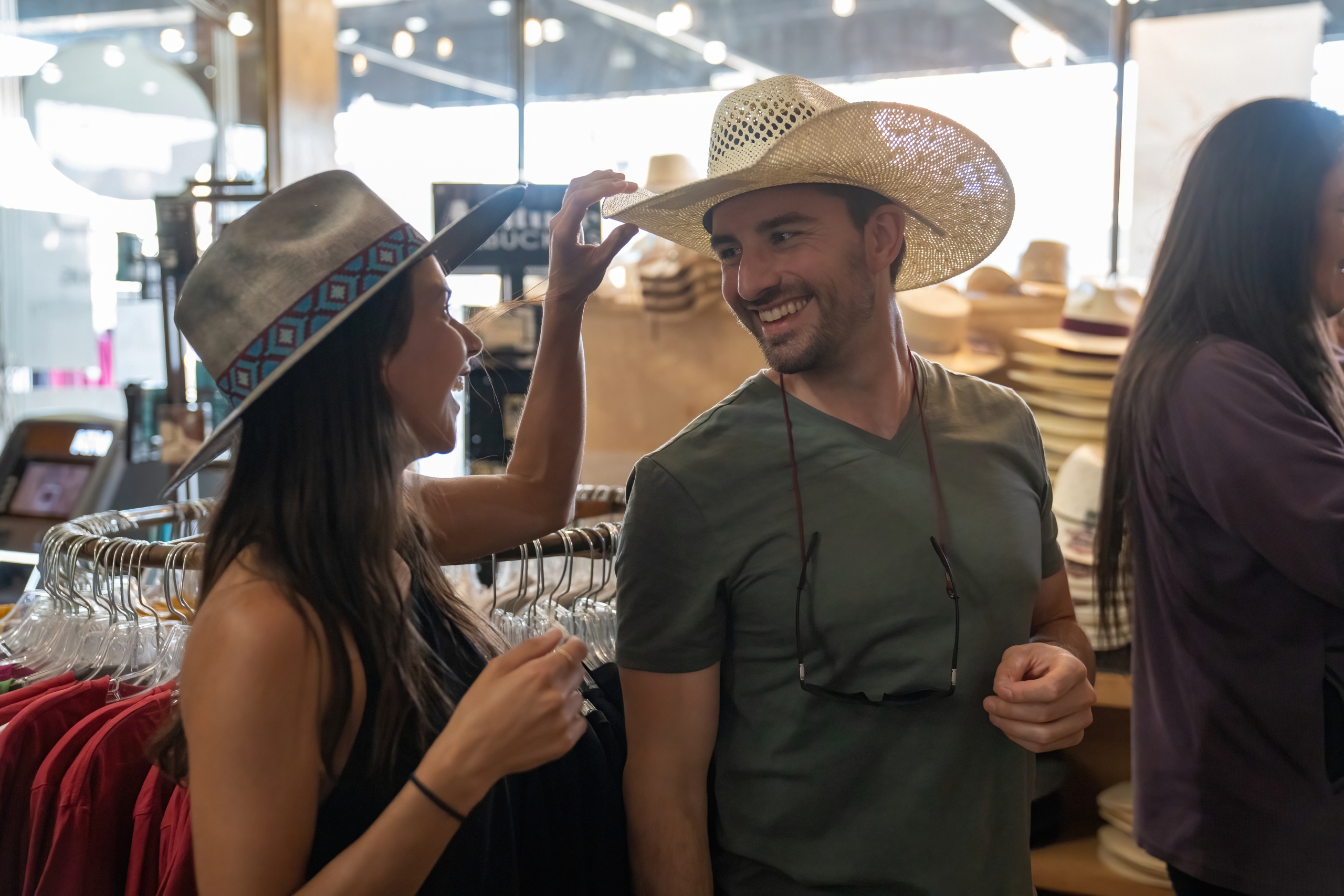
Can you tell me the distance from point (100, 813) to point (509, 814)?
523mm

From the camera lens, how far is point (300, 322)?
1106 millimetres

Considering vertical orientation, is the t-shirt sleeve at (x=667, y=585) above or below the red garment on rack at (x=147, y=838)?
above

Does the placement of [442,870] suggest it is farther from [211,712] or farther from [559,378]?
[559,378]

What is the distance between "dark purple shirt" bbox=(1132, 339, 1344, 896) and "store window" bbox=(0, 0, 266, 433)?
10.2ft

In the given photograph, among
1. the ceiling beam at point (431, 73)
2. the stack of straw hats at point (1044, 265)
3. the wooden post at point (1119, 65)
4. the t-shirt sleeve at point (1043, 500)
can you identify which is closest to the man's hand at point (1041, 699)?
the t-shirt sleeve at point (1043, 500)

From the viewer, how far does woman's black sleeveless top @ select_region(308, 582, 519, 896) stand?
1.08m

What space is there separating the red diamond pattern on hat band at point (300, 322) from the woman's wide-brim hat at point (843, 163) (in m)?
0.50

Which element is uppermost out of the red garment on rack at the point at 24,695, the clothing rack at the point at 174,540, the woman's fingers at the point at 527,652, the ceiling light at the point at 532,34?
the ceiling light at the point at 532,34

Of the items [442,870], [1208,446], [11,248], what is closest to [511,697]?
[442,870]

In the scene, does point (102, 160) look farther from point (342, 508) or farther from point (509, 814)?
point (509, 814)

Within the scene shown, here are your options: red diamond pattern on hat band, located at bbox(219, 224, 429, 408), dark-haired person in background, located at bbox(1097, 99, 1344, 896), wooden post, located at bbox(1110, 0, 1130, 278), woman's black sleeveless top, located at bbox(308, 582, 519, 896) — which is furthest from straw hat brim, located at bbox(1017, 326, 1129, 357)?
red diamond pattern on hat band, located at bbox(219, 224, 429, 408)

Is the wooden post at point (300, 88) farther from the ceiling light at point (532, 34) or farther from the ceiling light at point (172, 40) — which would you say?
the ceiling light at point (532, 34)

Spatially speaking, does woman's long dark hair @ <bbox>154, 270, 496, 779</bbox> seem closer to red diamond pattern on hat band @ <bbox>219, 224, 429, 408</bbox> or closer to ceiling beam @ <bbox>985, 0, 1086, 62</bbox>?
red diamond pattern on hat band @ <bbox>219, 224, 429, 408</bbox>

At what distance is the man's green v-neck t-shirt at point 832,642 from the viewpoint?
1353mm
